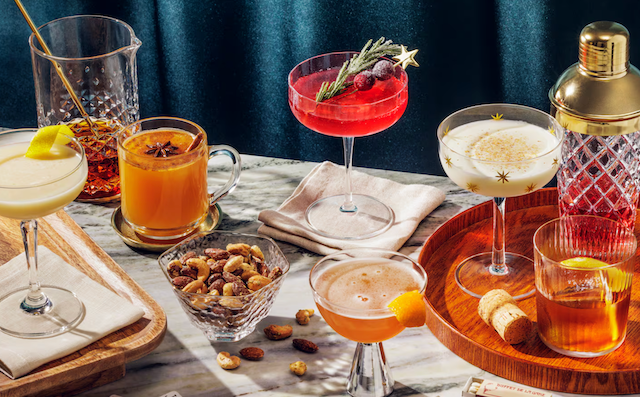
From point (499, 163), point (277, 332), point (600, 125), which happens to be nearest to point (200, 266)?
point (277, 332)

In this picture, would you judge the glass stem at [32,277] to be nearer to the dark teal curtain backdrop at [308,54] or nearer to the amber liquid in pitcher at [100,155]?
the amber liquid in pitcher at [100,155]

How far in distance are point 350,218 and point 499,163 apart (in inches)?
19.6

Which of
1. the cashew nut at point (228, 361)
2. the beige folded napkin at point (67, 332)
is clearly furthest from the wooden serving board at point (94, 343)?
Result: the cashew nut at point (228, 361)

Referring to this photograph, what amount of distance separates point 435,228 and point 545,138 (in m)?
0.36

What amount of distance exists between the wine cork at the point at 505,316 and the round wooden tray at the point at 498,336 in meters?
0.02

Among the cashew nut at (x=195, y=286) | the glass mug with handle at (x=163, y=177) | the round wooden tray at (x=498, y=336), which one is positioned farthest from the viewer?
the glass mug with handle at (x=163, y=177)

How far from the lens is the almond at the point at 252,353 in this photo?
1479 mm

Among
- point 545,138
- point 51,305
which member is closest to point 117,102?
point 51,305

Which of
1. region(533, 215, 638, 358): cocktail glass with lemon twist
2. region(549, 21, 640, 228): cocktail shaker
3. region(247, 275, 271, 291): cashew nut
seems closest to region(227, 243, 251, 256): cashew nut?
region(247, 275, 271, 291): cashew nut

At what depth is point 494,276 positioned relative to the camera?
1698 mm

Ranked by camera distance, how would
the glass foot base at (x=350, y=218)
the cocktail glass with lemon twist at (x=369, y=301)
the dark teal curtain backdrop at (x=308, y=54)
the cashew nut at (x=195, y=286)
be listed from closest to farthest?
the cocktail glass with lemon twist at (x=369, y=301), the cashew nut at (x=195, y=286), the glass foot base at (x=350, y=218), the dark teal curtain backdrop at (x=308, y=54)

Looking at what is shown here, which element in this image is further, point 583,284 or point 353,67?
point 353,67

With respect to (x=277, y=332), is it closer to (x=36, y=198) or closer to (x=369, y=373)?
(x=369, y=373)

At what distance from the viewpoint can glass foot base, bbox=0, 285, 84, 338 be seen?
1.50 m
